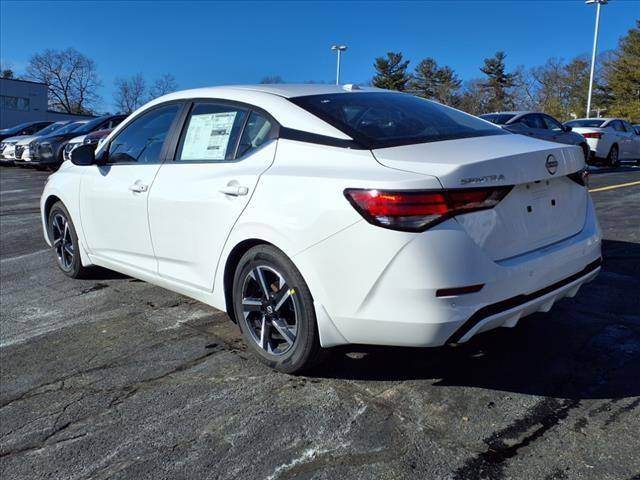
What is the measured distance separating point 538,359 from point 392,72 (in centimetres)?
6678

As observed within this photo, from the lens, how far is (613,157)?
17250 millimetres

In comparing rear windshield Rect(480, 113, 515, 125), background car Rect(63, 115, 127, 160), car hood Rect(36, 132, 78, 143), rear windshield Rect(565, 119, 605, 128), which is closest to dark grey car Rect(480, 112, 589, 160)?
rear windshield Rect(480, 113, 515, 125)

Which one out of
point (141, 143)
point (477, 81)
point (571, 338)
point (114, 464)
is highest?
point (477, 81)

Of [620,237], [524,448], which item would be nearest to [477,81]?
[620,237]

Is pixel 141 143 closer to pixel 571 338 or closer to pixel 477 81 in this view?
pixel 571 338

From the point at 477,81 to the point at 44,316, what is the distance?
66.8 metres

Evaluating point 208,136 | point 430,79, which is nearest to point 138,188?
point 208,136

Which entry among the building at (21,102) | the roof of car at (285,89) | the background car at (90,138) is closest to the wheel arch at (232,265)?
the roof of car at (285,89)

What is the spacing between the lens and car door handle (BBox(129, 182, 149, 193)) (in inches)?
157

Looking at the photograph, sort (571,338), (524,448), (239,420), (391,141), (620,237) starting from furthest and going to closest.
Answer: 1. (620,237)
2. (571,338)
3. (391,141)
4. (239,420)
5. (524,448)

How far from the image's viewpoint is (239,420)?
2787 mm

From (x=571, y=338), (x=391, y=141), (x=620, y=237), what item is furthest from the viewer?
(x=620, y=237)

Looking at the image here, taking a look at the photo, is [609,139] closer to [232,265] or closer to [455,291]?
[232,265]

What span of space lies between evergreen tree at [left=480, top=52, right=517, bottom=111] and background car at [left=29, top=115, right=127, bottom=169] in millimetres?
52532
